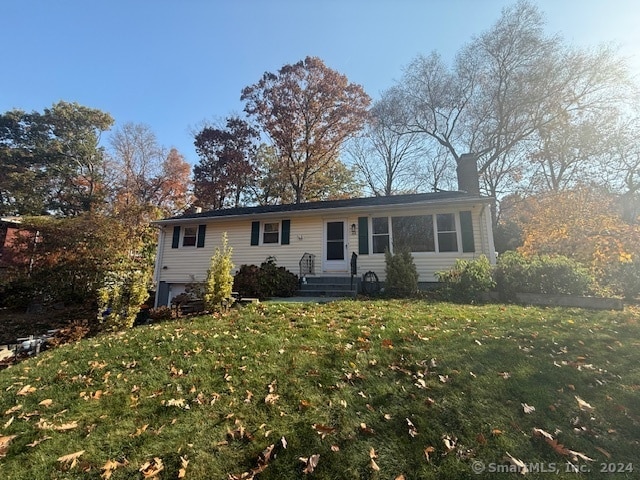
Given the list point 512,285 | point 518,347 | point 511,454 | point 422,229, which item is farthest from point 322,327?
point 422,229

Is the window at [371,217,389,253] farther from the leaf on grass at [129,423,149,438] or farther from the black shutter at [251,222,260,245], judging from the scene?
the leaf on grass at [129,423,149,438]

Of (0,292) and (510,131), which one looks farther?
(510,131)

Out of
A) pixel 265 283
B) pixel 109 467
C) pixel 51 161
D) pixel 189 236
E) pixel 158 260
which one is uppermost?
pixel 51 161

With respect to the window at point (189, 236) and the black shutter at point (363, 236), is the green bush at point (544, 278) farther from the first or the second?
the window at point (189, 236)

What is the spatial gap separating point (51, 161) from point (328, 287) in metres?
27.3

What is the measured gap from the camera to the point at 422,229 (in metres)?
11.3

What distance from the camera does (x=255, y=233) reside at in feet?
43.2

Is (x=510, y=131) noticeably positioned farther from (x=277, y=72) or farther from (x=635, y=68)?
(x=277, y=72)

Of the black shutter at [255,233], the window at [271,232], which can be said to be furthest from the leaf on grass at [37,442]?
the black shutter at [255,233]

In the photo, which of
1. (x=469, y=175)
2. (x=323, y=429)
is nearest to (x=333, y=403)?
(x=323, y=429)

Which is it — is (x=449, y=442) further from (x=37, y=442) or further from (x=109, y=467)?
(x=37, y=442)

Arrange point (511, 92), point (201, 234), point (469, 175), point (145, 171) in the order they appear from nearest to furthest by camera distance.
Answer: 1. point (469, 175)
2. point (201, 234)
3. point (511, 92)
4. point (145, 171)

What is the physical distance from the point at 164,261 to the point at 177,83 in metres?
7.53

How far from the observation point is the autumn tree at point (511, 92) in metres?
17.7
